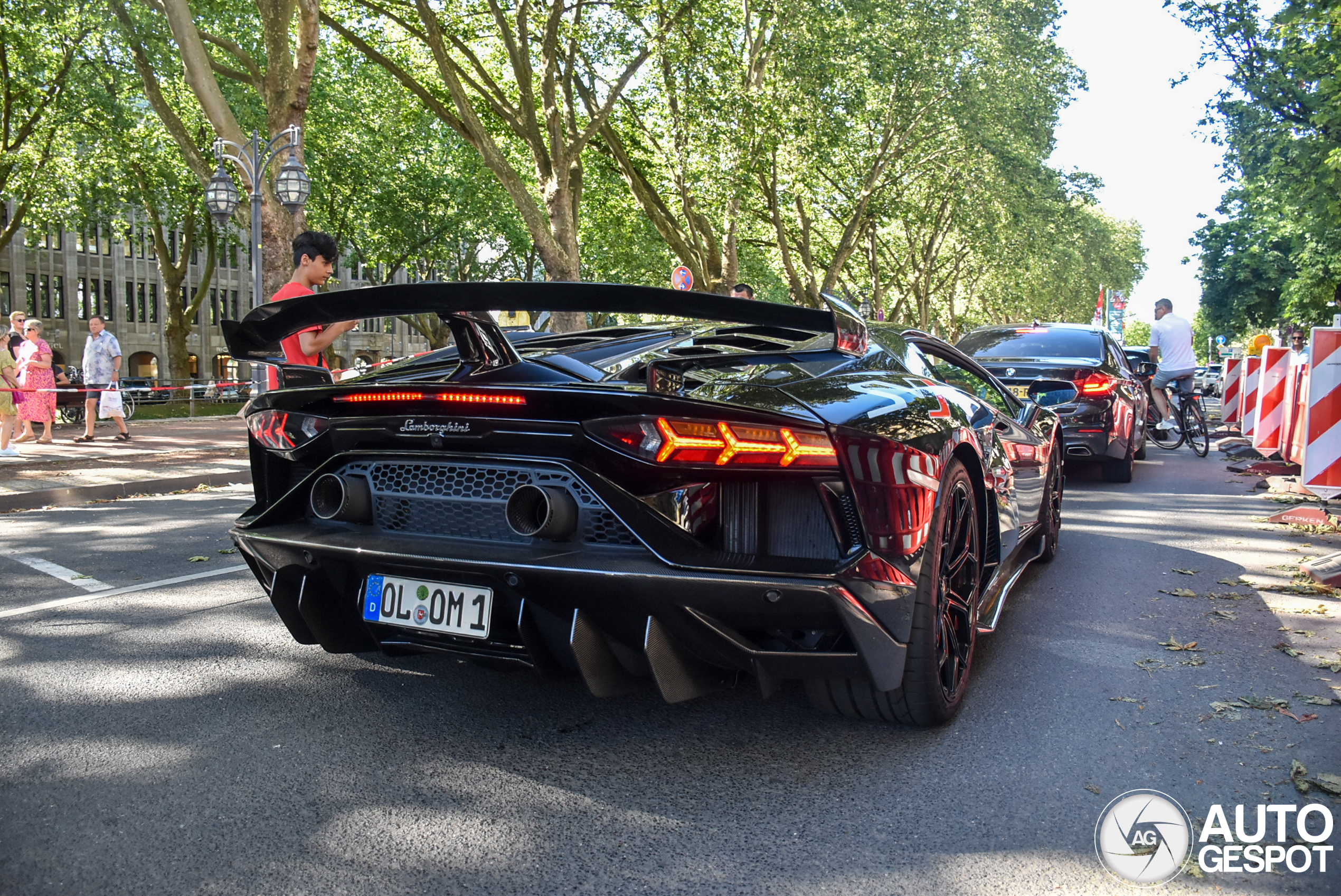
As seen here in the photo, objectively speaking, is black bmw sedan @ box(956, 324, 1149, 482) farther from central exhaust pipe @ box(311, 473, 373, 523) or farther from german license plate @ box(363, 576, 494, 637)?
german license plate @ box(363, 576, 494, 637)

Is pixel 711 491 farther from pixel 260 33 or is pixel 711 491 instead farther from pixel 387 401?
pixel 260 33

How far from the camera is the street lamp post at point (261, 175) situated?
1479cm

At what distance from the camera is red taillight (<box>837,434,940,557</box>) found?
9.60 ft

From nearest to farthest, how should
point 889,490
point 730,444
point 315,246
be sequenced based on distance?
point 730,444
point 889,490
point 315,246

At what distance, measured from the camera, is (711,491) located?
2.97 m

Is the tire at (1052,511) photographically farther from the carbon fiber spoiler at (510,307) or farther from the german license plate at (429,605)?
the german license plate at (429,605)

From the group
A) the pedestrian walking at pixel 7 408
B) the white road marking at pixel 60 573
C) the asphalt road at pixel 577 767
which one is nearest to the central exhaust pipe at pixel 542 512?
the asphalt road at pixel 577 767

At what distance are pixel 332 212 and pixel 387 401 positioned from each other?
36.3 metres

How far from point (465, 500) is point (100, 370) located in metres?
16.2

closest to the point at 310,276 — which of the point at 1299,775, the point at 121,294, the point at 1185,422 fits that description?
the point at 1299,775

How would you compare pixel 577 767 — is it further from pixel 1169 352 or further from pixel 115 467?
pixel 1169 352

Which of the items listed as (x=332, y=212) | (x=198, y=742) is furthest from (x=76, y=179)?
(x=198, y=742)

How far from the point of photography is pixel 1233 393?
20.3 metres

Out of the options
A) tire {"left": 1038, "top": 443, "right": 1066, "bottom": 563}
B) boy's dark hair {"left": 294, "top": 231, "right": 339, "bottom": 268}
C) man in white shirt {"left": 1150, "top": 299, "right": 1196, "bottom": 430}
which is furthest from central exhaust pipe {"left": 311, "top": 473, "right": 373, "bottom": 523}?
man in white shirt {"left": 1150, "top": 299, "right": 1196, "bottom": 430}
